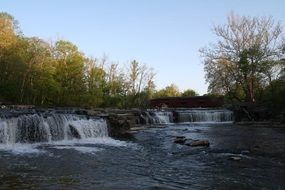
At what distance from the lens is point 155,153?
597 inches

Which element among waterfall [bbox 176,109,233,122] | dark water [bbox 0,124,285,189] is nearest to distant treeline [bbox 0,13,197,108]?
waterfall [bbox 176,109,233,122]

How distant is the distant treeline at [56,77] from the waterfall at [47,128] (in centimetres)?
2290

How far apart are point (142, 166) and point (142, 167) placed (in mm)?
180

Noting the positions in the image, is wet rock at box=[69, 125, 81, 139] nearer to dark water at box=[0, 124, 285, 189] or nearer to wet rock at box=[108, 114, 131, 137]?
dark water at box=[0, 124, 285, 189]

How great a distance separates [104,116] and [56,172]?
13.9 meters

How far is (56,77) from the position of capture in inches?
2016

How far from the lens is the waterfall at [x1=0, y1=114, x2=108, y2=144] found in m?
17.4

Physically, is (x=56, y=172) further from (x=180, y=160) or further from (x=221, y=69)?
(x=221, y=69)

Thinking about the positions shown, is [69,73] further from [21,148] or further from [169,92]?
[169,92]

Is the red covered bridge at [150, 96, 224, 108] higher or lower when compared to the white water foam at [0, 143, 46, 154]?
higher

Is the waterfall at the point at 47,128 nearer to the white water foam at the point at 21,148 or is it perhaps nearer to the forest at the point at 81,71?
the white water foam at the point at 21,148

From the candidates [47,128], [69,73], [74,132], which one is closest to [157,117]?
[74,132]

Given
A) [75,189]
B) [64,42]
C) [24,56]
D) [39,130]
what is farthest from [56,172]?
[64,42]

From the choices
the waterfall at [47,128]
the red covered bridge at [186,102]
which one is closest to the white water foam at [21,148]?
the waterfall at [47,128]
